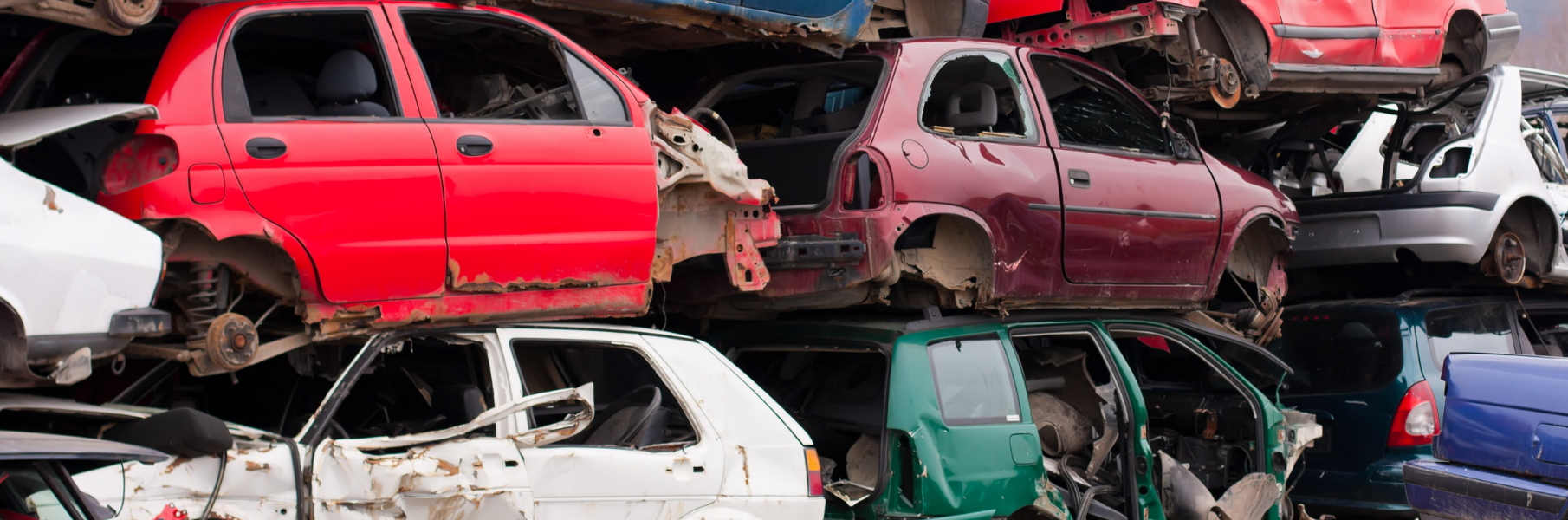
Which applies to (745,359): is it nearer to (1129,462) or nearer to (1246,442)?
(1129,462)

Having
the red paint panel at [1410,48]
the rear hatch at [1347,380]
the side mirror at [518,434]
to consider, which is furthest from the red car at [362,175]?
the red paint panel at [1410,48]

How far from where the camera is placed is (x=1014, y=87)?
6539mm

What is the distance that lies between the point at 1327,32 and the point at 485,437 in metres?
6.40

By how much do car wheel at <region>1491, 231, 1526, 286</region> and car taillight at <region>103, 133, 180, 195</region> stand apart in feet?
26.0

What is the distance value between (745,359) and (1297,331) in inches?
136

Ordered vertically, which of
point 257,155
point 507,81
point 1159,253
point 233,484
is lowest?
point 233,484

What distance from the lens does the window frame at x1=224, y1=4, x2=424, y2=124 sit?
4.23 m

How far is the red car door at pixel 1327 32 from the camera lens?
808 cm

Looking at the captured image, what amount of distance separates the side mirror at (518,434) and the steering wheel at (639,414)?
495 mm

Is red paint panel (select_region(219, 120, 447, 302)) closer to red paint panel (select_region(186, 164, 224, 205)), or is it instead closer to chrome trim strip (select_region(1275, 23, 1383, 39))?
red paint panel (select_region(186, 164, 224, 205))

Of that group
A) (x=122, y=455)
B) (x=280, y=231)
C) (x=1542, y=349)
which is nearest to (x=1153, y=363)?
(x=1542, y=349)

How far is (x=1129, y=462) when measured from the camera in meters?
6.07

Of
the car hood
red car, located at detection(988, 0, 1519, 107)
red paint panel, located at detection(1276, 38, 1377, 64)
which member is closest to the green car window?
red car, located at detection(988, 0, 1519, 107)

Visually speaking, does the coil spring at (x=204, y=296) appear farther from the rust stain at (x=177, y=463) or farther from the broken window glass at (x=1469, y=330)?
the broken window glass at (x=1469, y=330)
